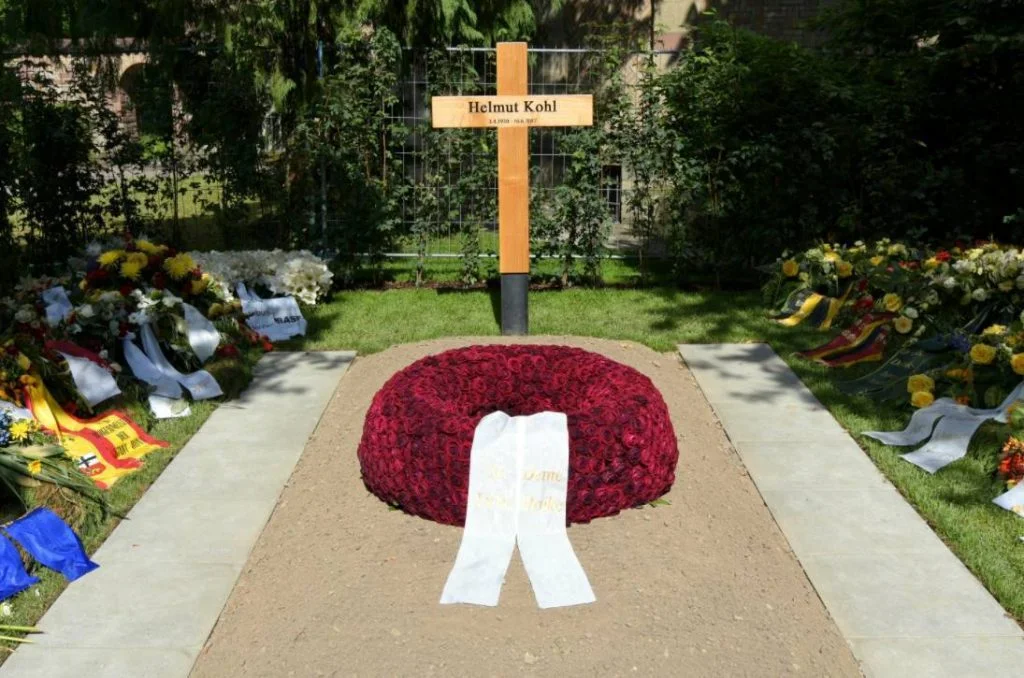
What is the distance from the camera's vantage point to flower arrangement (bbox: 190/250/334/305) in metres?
9.92

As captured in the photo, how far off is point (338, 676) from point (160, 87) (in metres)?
8.16

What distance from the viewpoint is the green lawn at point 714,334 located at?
18.0 ft

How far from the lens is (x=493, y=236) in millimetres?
11812

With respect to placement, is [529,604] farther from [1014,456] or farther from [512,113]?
[512,113]

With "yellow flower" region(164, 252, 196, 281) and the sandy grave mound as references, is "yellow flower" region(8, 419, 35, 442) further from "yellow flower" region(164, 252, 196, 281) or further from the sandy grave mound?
"yellow flower" region(164, 252, 196, 281)

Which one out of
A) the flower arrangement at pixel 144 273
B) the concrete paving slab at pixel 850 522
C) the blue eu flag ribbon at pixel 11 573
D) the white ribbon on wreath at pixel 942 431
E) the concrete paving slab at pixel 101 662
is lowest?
the concrete paving slab at pixel 101 662

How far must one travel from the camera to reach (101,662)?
4434 mm

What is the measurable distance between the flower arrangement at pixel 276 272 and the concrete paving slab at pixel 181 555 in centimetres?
244

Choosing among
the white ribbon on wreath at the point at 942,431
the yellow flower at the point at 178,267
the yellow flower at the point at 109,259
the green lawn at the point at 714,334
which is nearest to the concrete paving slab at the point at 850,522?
the green lawn at the point at 714,334

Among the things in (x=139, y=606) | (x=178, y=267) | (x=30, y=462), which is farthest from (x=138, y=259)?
(x=139, y=606)

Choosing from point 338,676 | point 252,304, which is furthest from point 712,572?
point 252,304

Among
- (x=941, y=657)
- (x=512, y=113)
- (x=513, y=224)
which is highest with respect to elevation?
(x=512, y=113)

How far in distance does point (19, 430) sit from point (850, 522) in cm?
421

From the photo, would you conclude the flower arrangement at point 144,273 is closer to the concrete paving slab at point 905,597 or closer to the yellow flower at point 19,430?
the yellow flower at point 19,430
